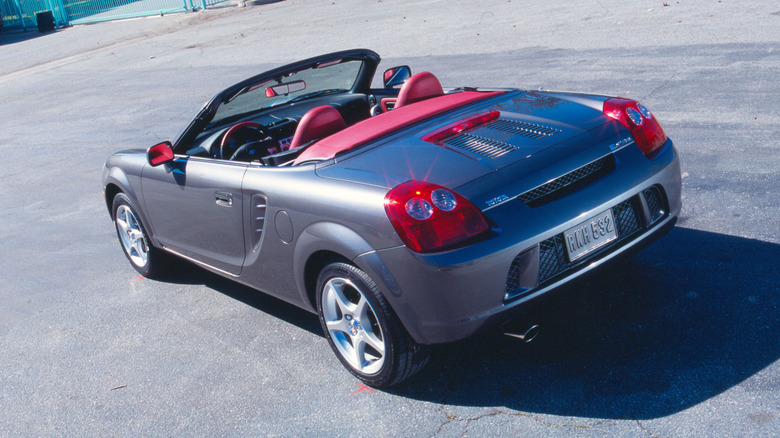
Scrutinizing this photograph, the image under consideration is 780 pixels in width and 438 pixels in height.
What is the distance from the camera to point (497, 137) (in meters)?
3.69

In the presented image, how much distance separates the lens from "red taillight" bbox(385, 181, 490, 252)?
3150 millimetres

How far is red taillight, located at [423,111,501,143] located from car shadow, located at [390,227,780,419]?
99 cm

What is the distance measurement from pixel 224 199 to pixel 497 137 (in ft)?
5.22

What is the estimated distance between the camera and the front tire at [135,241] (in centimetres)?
546

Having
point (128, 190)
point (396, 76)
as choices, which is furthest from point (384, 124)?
point (128, 190)

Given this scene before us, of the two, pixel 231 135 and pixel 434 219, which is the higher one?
pixel 231 135

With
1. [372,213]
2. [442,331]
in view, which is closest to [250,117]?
[372,213]

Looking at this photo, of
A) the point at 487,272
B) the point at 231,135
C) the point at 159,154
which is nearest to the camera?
the point at 487,272

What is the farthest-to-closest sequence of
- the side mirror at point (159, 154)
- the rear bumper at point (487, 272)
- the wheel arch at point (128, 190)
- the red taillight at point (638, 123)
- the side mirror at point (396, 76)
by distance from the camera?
the side mirror at point (396, 76)
the wheel arch at point (128, 190)
the side mirror at point (159, 154)
the red taillight at point (638, 123)
the rear bumper at point (487, 272)

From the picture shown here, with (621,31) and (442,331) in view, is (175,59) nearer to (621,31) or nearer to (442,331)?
(621,31)

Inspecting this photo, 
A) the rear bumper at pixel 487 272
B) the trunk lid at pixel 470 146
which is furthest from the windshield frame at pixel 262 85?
the rear bumper at pixel 487 272

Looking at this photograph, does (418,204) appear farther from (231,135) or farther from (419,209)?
(231,135)

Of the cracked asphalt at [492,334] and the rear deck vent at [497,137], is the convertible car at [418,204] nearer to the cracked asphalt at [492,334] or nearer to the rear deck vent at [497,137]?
the rear deck vent at [497,137]

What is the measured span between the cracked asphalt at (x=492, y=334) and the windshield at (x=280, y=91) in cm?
127
